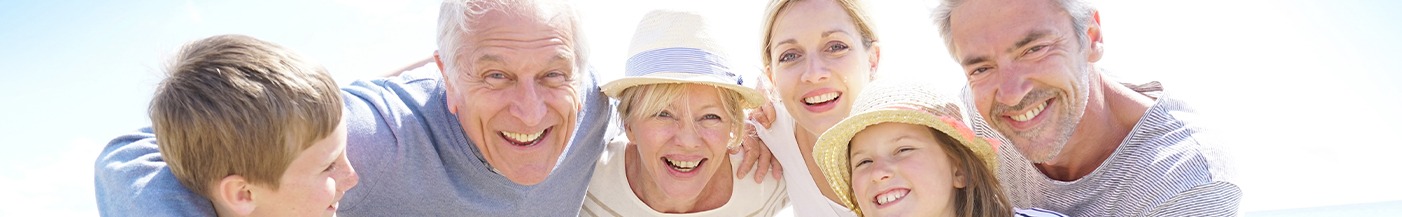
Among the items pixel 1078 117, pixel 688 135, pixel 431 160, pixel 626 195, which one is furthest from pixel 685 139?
pixel 1078 117

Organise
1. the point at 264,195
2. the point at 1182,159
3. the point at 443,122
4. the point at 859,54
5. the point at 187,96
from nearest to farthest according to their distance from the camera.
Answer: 1. the point at 187,96
2. the point at 264,195
3. the point at 1182,159
4. the point at 443,122
5. the point at 859,54

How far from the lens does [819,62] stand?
16.2 feet

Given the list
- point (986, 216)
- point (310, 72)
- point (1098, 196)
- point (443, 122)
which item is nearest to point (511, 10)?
point (443, 122)

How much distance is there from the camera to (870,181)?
3963 millimetres

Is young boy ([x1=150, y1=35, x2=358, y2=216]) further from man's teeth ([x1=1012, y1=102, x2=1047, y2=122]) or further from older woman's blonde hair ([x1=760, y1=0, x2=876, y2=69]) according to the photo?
man's teeth ([x1=1012, y1=102, x2=1047, y2=122])

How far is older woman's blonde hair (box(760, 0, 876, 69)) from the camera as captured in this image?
5059 mm

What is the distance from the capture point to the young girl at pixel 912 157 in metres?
3.94

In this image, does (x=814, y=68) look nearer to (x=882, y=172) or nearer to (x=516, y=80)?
(x=882, y=172)

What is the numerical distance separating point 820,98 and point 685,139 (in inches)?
31.5

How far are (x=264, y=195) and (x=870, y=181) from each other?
A: 2.31 meters

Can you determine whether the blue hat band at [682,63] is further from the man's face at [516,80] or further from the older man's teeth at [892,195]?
the older man's teeth at [892,195]

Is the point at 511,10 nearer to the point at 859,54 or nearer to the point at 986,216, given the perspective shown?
the point at 859,54

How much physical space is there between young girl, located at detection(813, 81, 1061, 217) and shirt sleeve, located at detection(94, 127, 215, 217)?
2.46 metres

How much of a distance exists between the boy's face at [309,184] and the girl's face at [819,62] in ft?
7.60
